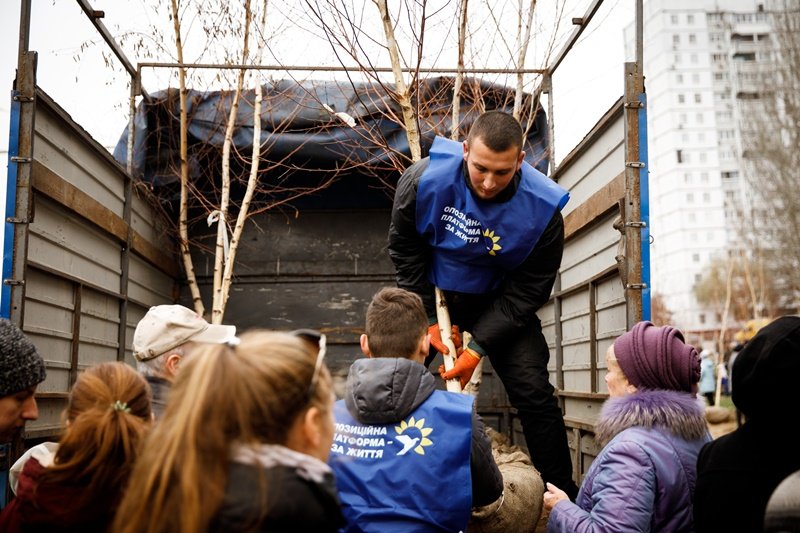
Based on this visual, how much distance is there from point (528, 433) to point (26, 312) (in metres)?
2.35

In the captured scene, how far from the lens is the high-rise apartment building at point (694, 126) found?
67875mm

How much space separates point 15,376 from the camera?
2268 mm

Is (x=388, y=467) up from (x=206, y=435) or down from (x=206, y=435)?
down

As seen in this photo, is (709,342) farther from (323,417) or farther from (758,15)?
(323,417)

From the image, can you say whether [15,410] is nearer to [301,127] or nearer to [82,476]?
[82,476]

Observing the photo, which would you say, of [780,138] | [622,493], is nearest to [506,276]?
[622,493]

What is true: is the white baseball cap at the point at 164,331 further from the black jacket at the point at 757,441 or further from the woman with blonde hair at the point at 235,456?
the black jacket at the point at 757,441

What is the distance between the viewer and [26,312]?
347 cm

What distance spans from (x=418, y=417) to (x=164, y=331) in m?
1.05

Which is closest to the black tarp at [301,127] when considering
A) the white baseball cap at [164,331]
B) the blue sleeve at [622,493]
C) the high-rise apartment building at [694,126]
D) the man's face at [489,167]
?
the man's face at [489,167]

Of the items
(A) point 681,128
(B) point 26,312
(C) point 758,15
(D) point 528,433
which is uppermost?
(C) point 758,15

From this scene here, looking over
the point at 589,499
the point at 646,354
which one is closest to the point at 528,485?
the point at 589,499

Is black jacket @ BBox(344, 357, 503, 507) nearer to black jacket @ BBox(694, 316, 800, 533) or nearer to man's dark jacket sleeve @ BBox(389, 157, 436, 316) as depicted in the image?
black jacket @ BBox(694, 316, 800, 533)

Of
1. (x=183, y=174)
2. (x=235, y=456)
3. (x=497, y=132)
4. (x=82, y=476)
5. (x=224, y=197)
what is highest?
(x=183, y=174)
